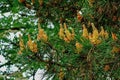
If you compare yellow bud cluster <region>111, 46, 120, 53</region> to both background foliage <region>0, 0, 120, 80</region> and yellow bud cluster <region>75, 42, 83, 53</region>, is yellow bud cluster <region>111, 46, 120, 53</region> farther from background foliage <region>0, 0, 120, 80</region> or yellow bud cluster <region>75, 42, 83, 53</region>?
yellow bud cluster <region>75, 42, 83, 53</region>

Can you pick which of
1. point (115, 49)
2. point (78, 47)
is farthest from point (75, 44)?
point (115, 49)

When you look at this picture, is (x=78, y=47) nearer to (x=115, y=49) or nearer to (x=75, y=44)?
(x=75, y=44)

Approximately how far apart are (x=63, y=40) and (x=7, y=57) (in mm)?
5814

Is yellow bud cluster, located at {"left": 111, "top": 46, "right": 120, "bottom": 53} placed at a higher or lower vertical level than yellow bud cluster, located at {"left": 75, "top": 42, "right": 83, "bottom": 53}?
lower

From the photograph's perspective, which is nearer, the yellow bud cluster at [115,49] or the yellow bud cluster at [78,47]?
the yellow bud cluster at [78,47]

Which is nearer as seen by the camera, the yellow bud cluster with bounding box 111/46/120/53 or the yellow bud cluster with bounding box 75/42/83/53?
the yellow bud cluster with bounding box 75/42/83/53

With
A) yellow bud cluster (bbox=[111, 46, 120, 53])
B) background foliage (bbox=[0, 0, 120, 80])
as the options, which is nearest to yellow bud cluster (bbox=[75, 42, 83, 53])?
background foliage (bbox=[0, 0, 120, 80])

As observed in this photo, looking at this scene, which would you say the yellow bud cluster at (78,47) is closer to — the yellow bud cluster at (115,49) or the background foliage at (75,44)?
the background foliage at (75,44)

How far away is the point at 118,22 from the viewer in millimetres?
6168

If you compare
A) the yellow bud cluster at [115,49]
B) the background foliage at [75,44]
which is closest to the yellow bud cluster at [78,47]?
the background foliage at [75,44]

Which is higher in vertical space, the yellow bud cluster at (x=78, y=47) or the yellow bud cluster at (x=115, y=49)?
the yellow bud cluster at (x=78, y=47)

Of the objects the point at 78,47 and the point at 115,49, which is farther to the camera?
the point at 115,49

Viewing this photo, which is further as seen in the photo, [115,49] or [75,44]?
[115,49]

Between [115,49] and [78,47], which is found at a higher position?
[78,47]
